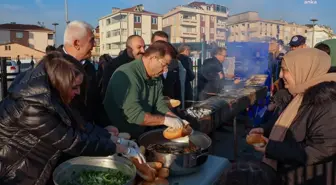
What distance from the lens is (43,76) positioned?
1.39 metres

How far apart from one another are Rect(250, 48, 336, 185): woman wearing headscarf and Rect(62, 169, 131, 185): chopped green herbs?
84 centimetres

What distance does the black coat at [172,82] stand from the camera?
4344 millimetres

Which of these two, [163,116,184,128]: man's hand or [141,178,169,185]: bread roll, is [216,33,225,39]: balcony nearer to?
[163,116,184,128]: man's hand

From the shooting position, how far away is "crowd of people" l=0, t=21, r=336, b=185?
1349 mm

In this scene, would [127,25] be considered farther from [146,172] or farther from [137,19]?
[146,172]

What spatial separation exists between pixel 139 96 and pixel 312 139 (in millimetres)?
1355

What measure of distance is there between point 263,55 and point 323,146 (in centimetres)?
713

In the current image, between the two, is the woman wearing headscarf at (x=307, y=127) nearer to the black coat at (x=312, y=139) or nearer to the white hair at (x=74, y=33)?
the black coat at (x=312, y=139)

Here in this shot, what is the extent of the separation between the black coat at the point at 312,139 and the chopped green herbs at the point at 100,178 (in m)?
0.95

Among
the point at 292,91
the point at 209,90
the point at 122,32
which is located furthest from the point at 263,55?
the point at 122,32

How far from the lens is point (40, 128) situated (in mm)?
1315

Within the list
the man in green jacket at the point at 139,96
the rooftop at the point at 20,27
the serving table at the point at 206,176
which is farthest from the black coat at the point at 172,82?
the rooftop at the point at 20,27

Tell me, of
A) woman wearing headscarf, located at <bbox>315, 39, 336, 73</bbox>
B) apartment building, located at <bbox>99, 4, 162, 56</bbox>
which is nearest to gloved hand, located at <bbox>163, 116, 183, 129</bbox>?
woman wearing headscarf, located at <bbox>315, 39, 336, 73</bbox>

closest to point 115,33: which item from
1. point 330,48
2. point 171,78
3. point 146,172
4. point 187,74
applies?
point 187,74
